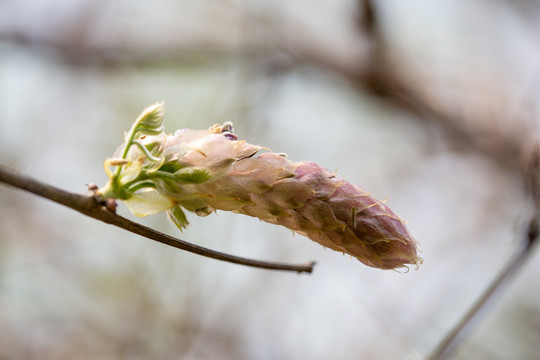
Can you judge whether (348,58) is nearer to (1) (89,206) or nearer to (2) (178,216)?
(2) (178,216)

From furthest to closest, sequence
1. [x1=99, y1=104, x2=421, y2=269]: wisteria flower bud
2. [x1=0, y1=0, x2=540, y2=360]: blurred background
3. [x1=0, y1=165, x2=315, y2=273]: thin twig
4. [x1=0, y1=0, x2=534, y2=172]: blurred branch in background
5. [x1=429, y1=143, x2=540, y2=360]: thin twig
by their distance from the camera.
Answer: [x1=0, y1=0, x2=534, y2=172]: blurred branch in background, [x1=0, y1=0, x2=540, y2=360]: blurred background, [x1=429, y1=143, x2=540, y2=360]: thin twig, [x1=99, y1=104, x2=421, y2=269]: wisteria flower bud, [x1=0, y1=165, x2=315, y2=273]: thin twig

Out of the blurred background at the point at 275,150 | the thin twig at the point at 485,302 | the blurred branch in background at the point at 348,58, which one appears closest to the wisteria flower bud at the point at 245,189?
the thin twig at the point at 485,302

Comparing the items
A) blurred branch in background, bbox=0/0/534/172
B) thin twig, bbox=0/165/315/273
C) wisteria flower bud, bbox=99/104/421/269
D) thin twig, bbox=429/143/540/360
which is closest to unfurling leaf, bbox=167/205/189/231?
wisteria flower bud, bbox=99/104/421/269

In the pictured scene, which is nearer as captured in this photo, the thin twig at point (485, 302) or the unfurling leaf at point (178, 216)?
the unfurling leaf at point (178, 216)

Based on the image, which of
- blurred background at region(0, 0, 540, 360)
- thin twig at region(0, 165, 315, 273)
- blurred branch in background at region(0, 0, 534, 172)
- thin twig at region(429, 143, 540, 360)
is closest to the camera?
thin twig at region(0, 165, 315, 273)

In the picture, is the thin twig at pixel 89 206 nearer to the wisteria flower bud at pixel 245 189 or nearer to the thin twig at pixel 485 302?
the wisteria flower bud at pixel 245 189

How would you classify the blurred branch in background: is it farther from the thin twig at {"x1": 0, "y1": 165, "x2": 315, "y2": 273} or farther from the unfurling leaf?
the thin twig at {"x1": 0, "y1": 165, "x2": 315, "y2": 273}

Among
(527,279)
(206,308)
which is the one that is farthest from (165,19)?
(527,279)
